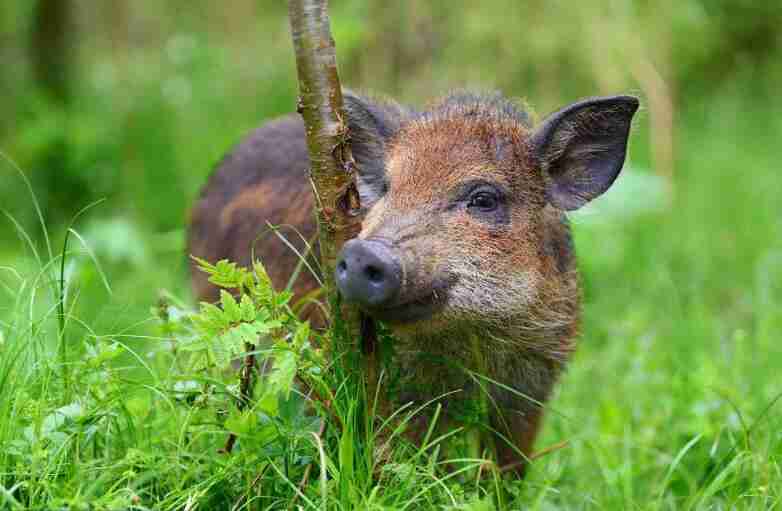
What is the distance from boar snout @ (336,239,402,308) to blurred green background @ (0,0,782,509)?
1.35m

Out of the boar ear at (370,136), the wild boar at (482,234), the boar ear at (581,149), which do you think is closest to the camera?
the wild boar at (482,234)

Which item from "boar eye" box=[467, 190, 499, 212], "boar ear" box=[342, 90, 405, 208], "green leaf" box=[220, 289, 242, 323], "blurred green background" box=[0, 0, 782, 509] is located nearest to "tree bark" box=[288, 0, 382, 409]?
"green leaf" box=[220, 289, 242, 323]

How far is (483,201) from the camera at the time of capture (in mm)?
3699

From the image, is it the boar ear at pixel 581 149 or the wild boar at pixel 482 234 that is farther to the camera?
the boar ear at pixel 581 149

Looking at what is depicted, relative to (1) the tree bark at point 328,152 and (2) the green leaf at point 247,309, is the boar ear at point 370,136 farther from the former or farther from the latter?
(2) the green leaf at point 247,309

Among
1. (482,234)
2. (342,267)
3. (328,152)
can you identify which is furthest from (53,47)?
(342,267)

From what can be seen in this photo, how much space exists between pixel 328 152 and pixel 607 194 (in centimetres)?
542

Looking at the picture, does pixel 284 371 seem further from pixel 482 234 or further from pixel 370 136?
pixel 370 136

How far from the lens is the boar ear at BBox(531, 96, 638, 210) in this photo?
3834 mm

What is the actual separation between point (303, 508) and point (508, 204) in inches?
56.0

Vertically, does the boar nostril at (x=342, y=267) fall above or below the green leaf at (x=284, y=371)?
above

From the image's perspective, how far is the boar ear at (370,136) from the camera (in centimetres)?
406

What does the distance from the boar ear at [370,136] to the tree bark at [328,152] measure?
0.89 metres

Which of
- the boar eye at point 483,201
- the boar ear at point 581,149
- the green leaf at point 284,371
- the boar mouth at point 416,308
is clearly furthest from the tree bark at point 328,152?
the boar ear at point 581,149
